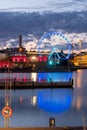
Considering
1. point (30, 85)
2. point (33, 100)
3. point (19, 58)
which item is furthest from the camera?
point (19, 58)

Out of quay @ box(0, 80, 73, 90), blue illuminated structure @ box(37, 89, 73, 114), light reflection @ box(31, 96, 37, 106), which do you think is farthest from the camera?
quay @ box(0, 80, 73, 90)

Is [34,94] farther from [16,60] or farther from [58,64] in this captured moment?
[16,60]

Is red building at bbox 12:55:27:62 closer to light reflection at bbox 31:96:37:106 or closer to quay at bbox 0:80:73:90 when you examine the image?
quay at bbox 0:80:73:90

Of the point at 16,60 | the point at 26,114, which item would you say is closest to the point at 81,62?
the point at 16,60

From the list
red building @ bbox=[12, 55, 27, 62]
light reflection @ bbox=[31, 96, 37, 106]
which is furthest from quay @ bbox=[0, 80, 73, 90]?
red building @ bbox=[12, 55, 27, 62]

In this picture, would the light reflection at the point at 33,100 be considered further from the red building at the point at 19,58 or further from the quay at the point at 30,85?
the red building at the point at 19,58

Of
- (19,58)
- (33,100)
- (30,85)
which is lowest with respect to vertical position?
(33,100)

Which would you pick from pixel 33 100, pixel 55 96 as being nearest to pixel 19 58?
pixel 55 96

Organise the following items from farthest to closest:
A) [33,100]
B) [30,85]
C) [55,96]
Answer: [30,85] < [55,96] < [33,100]

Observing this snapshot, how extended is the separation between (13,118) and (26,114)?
12.0 feet

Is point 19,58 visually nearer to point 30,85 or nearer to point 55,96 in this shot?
point 30,85

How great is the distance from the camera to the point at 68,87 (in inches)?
2046

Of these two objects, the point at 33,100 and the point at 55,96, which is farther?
the point at 55,96

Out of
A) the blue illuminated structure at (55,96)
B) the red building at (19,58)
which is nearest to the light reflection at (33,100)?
the blue illuminated structure at (55,96)
